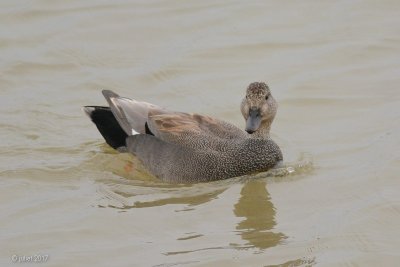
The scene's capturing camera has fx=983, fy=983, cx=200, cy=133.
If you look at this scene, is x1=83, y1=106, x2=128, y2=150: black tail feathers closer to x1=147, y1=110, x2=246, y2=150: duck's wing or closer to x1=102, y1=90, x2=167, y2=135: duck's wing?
x1=102, y1=90, x2=167, y2=135: duck's wing

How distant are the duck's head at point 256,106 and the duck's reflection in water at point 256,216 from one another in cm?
58

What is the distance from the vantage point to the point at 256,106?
9.88 meters

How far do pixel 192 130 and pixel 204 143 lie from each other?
8.9 inches

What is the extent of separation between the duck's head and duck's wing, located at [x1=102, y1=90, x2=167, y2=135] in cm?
116

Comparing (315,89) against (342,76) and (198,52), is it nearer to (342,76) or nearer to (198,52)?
(342,76)

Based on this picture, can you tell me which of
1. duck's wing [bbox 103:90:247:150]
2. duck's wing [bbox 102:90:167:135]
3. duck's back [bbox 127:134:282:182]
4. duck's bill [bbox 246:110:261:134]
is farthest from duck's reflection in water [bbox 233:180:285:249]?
duck's wing [bbox 102:90:167:135]

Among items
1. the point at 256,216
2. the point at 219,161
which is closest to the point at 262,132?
the point at 219,161

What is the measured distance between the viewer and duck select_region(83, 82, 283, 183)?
390 inches

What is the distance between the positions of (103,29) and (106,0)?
1.21 metres

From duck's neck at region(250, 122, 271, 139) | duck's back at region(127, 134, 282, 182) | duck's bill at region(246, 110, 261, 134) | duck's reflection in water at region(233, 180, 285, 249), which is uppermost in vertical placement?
duck's bill at region(246, 110, 261, 134)

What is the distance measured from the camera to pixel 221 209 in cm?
905

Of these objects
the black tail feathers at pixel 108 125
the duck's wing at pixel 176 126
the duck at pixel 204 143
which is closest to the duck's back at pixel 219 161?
the duck at pixel 204 143

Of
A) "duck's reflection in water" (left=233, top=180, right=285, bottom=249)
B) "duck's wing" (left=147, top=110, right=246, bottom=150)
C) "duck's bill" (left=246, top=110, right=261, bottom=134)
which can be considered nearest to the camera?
"duck's reflection in water" (left=233, top=180, right=285, bottom=249)

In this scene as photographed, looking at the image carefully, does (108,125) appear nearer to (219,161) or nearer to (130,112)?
(130,112)
